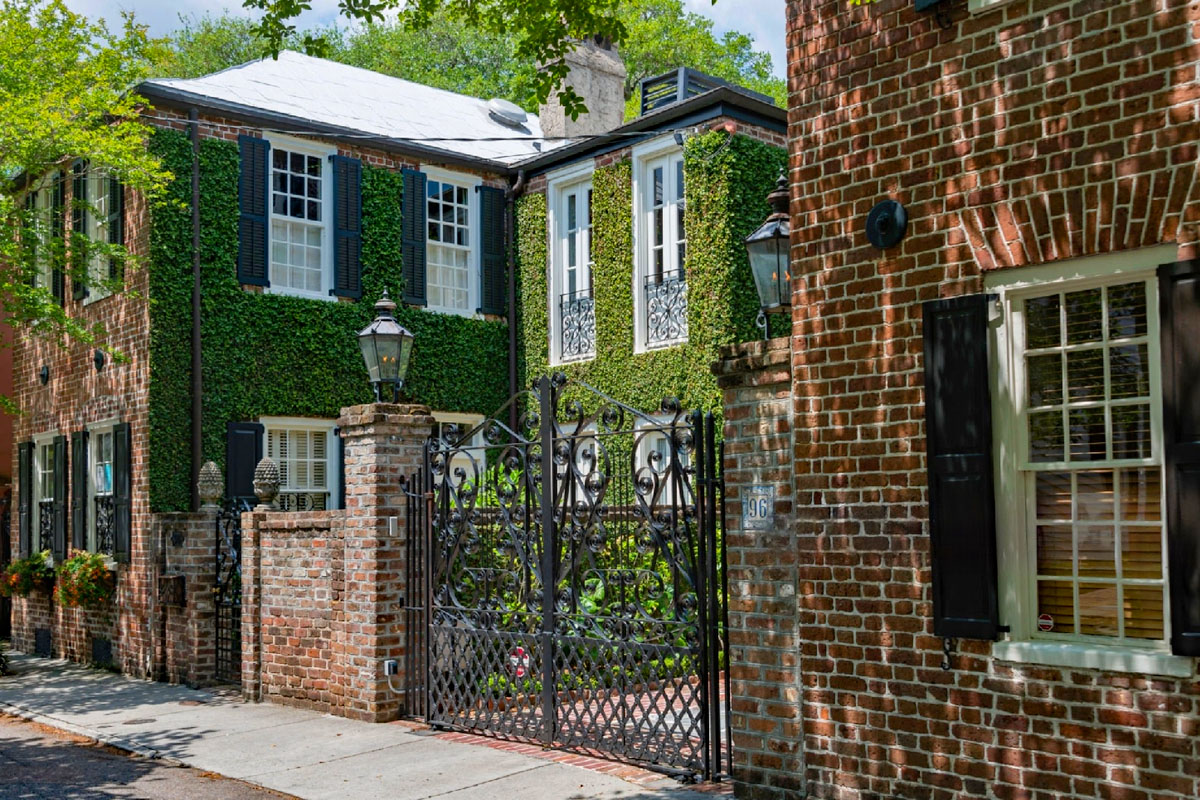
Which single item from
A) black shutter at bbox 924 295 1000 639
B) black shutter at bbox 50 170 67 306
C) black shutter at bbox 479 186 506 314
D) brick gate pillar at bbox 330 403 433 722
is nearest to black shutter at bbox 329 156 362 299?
black shutter at bbox 479 186 506 314

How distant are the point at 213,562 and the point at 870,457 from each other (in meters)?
8.53

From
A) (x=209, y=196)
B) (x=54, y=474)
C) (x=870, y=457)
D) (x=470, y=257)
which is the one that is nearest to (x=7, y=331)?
(x=54, y=474)

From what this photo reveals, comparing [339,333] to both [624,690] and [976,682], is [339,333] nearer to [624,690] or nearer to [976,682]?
[624,690]

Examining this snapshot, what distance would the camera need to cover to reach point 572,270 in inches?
664

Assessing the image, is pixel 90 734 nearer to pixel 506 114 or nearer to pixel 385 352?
pixel 385 352

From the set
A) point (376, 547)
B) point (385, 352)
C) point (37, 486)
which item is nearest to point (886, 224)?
point (385, 352)

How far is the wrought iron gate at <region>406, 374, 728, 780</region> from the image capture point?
7.49 m

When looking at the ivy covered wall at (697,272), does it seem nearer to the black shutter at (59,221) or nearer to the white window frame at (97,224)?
the white window frame at (97,224)

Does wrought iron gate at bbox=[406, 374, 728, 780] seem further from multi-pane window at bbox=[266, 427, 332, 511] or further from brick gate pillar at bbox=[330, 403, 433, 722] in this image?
multi-pane window at bbox=[266, 427, 332, 511]

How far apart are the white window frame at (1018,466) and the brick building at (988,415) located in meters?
0.01

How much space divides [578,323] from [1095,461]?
11.6 meters

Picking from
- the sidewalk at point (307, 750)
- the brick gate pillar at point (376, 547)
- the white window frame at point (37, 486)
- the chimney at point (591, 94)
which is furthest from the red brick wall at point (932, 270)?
the white window frame at point (37, 486)

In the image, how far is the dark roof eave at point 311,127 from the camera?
14.2 m

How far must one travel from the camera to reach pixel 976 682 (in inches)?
225
